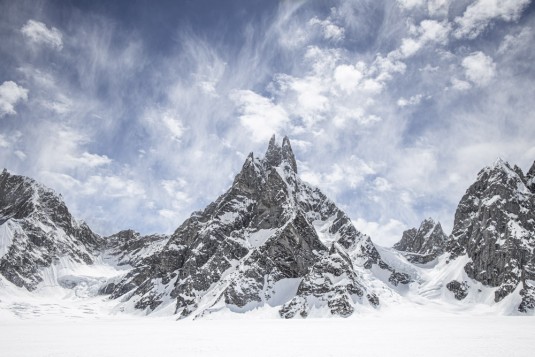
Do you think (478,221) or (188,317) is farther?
(478,221)

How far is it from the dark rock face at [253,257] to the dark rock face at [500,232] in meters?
35.2

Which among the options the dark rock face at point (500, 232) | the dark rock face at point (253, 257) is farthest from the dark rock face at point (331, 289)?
the dark rock face at point (500, 232)

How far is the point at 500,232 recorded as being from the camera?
161 m

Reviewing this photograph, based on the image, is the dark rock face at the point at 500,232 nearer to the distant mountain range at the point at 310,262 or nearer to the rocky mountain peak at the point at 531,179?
the rocky mountain peak at the point at 531,179

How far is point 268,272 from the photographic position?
131 m

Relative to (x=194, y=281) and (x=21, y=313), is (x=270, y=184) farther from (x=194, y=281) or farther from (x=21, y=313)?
(x=21, y=313)

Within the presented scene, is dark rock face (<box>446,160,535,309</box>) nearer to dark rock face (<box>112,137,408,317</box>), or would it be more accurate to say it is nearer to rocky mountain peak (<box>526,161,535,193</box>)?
rocky mountain peak (<box>526,161,535,193</box>)

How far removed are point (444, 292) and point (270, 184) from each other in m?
82.9

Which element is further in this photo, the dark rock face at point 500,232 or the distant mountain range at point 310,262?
the dark rock face at point 500,232

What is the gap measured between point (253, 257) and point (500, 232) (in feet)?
335

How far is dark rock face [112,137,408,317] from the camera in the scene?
121062 mm

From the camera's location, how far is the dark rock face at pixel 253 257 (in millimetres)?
121062

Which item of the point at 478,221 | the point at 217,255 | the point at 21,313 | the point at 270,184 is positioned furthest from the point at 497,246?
the point at 21,313

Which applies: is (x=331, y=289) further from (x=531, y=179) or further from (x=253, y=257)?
(x=531, y=179)
